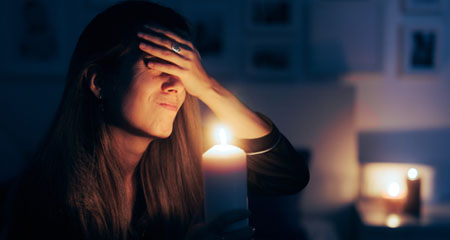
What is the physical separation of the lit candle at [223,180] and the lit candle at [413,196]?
153 centimetres

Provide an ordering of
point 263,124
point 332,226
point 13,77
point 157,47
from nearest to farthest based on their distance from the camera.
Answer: point 157,47, point 263,124, point 332,226, point 13,77

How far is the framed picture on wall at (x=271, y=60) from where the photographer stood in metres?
2.38

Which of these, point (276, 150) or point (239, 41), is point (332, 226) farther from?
point (239, 41)

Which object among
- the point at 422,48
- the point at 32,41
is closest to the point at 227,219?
the point at 422,48

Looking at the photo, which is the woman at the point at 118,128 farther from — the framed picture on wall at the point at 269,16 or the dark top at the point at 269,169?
the framed picture on wall at the point at 269,16

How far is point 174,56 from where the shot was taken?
100 cm

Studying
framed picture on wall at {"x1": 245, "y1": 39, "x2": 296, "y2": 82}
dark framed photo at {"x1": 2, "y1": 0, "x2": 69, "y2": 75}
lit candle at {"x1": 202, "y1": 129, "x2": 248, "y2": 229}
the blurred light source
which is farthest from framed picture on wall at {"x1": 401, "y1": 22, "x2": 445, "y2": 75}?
dark framed photo at {"x1": 2, "y1": 0, "x2": 69, "y2": 75}

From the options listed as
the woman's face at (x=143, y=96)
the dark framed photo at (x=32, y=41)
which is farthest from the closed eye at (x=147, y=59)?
the dark framed photo at (x=32, y=41)

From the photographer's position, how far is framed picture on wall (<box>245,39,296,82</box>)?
238 centimetres

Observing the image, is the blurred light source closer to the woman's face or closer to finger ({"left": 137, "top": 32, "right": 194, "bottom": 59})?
the woman's face

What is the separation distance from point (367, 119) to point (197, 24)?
1.24 m

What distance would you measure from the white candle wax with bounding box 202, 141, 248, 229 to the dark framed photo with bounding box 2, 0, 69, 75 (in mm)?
1997

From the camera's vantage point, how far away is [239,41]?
2.39 m

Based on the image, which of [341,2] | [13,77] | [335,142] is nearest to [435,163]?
[335,142]
